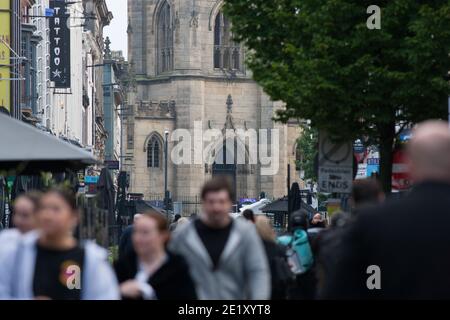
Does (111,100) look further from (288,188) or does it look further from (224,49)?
(288,188)

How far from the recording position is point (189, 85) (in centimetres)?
10869

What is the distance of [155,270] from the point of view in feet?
31.2

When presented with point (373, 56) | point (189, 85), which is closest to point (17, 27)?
point (373, 56)

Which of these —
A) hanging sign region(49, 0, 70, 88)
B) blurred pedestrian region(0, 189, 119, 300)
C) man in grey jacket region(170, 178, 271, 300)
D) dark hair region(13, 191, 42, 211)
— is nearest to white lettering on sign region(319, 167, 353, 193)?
man in grey jacket region(170, 178, 271, 300)

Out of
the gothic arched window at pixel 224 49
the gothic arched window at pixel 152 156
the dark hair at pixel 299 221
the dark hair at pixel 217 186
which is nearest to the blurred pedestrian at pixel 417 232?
the dark hair at pixel 217 186

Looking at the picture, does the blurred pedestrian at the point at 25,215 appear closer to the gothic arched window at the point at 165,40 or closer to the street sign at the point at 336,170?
the street sign at the point at 336,170

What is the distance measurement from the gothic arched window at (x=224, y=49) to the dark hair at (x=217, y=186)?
101 meters

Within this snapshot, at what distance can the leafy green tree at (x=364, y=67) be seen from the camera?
955 inches

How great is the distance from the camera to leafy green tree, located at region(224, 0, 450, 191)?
79.6 ft

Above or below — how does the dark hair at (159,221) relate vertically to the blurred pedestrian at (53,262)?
above

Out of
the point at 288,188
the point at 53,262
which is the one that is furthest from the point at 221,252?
the point at 288,188

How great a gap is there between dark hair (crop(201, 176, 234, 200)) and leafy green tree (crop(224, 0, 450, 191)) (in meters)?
14.3

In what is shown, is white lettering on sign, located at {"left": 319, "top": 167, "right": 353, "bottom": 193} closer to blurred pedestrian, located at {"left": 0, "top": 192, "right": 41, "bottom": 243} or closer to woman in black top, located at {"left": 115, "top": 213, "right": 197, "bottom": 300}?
blurred pedestrian, located at {"left": 0, "top": 192, "right": 41, "bottom": 243}
